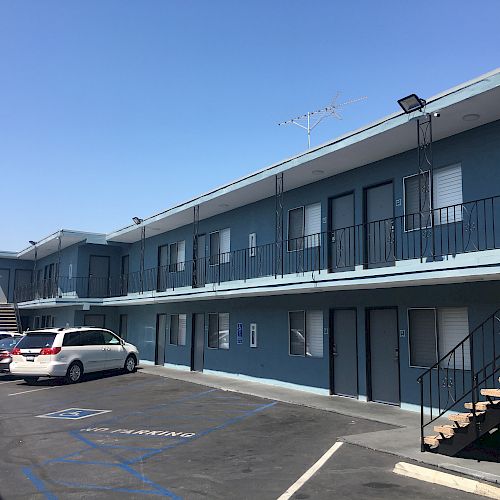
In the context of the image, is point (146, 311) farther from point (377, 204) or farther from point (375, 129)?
point (375, 129)

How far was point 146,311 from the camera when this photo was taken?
80.1ft

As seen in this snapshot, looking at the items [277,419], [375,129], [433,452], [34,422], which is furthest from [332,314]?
[34,422]

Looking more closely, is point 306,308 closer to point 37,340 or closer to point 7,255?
point 37,340

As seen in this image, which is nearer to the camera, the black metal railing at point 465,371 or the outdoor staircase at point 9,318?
the black metal railing at point 465,371

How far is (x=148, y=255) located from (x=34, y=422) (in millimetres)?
14746

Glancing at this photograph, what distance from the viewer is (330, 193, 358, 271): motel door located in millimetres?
Answer: 13812

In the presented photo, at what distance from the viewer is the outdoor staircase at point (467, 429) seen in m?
7.41

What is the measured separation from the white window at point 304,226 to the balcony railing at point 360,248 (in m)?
0.05

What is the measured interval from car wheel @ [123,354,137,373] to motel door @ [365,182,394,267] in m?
10.4

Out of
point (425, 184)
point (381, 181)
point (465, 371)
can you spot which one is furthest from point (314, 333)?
point (425, 184)

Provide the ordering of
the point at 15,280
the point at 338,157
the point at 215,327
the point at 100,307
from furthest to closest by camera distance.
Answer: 1. the point at 15,280
2. the point at 100,307
3. the point at 215,327
4. the point at 338,157

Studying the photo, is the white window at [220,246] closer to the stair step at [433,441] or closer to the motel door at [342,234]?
the motel door at [342,234]

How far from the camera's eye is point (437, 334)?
11.5 m

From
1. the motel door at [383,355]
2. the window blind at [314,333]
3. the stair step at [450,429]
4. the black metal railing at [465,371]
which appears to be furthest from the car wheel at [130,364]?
the stair step at [450,429]
